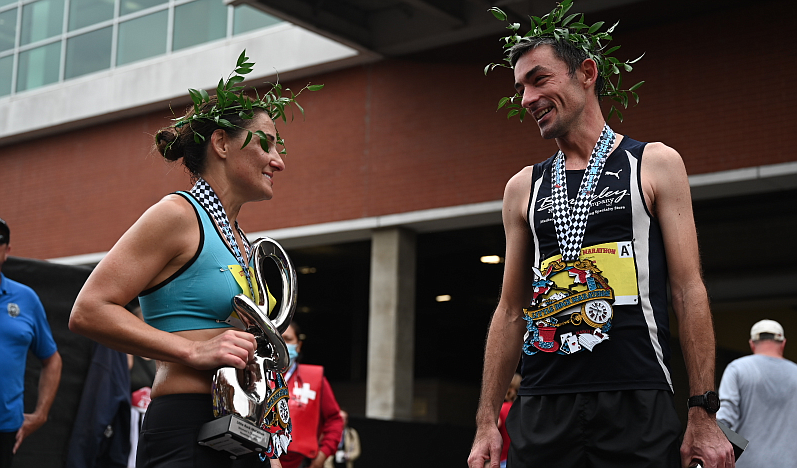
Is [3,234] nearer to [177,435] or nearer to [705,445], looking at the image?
[177,435]

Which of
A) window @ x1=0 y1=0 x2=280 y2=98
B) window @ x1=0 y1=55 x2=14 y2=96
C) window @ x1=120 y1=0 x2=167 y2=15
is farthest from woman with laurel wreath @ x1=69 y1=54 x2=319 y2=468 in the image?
window @ x1=0 y1=55 x2=14 y2=96

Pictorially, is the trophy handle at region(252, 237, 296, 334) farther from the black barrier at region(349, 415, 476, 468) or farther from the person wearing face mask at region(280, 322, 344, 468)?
the black barrier at region(349, 415, 476, 468)

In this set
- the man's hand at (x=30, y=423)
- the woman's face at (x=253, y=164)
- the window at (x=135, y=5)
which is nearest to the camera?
the woman's face at (x=253, y=164)

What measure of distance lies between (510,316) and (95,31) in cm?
1676

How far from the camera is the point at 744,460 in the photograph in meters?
7.09

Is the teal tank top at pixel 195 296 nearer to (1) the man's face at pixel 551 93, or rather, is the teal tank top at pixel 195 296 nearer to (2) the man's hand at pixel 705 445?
(1) the man's face at pixel 551 93

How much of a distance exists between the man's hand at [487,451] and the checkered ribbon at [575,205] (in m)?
0.71

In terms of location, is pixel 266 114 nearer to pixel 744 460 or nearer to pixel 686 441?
pixel 686 441

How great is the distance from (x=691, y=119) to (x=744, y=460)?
591 cm

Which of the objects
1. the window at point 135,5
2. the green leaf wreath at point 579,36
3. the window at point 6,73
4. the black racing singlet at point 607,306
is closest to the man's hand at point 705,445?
the black racing singlet at point 607,306

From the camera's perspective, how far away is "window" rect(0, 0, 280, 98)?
53.0ft

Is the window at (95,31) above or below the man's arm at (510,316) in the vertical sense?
above

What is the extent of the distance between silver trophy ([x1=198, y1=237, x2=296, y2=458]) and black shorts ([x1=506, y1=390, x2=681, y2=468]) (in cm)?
83

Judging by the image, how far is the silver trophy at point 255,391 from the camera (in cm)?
255
